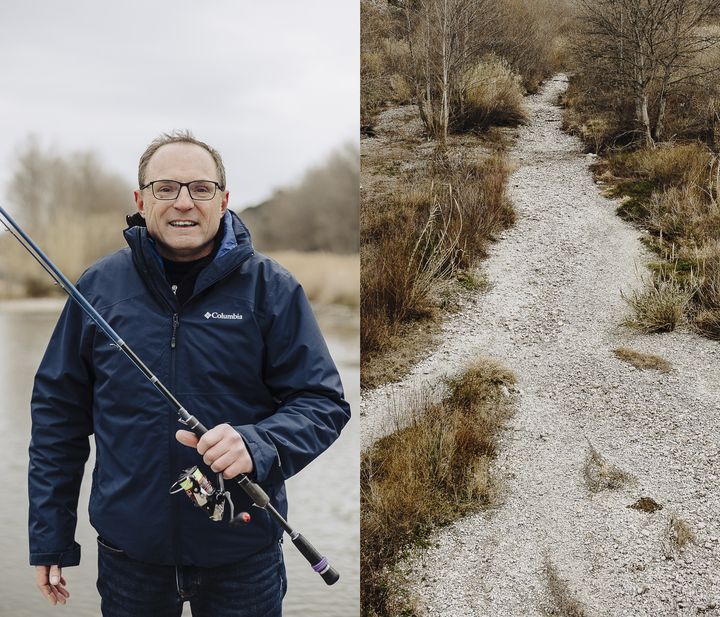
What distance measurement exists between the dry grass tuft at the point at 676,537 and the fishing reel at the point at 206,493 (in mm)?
1173

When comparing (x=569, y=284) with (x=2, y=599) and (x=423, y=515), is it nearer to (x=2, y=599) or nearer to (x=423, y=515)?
(x=423, y=515)

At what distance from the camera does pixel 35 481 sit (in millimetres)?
1242

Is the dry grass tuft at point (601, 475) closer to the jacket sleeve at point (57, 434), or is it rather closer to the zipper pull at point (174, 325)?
the zipper pull at point (174, 325)

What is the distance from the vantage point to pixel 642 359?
188 centimetres

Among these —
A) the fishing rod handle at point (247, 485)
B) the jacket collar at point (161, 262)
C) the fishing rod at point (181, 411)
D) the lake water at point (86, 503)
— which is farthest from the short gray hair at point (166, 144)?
the lake water at point (86, 503)

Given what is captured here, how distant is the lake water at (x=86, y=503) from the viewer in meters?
1.89

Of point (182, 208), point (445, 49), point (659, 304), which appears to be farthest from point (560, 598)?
point (445, 49)

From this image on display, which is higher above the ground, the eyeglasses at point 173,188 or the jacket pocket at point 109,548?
the eyeglasses at point 173,188

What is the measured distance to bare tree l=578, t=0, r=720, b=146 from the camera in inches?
74.2

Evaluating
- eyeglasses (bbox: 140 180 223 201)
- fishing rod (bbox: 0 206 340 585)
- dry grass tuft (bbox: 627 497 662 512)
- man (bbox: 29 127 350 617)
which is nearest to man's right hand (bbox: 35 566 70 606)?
man (bbox: 29 127 350 617)

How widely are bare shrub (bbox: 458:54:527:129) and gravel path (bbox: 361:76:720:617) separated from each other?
63mm

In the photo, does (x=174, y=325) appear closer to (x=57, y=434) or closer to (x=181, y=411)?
(x=181, y=411)

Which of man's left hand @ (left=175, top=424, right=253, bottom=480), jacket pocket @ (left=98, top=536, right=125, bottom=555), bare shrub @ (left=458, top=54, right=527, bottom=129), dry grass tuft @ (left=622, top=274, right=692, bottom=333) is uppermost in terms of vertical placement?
bare shrub @ (left=458, top=54, right=527, bottom=129)

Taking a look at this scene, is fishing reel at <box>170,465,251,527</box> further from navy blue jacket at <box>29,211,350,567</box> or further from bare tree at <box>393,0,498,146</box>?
bare tree at <box>393,0,498,146</box>
